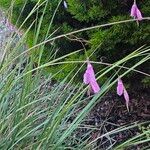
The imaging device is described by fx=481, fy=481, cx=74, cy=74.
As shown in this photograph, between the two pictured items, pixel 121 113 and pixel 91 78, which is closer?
pixel 91 78

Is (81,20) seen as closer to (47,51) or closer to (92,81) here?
(47,51)

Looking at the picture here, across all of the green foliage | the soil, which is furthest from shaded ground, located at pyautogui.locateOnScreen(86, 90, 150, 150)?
the green foliage

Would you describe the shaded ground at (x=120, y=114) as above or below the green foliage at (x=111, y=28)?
below

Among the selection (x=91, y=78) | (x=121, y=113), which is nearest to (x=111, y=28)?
(x=121, y=113)

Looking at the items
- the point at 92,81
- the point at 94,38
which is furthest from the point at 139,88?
the point at 92,81

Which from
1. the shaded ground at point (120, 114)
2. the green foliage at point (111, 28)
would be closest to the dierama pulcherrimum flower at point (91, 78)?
the green foliage at point (111, 28)

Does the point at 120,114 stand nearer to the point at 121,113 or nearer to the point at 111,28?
the point at 121,113

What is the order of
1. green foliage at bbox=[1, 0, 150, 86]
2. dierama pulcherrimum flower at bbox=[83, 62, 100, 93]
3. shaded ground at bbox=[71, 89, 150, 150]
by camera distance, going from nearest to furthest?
dierama pulcherrimum flower at bbox=[83, 62, 100, 93] < green foliage at bbox=[1, 0, 150, 86] < shaded ground at bbox=[71, 89, 150, 150]

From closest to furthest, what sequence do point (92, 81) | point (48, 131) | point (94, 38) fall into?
point (92, 81), point (48, 131), point (94, 38)

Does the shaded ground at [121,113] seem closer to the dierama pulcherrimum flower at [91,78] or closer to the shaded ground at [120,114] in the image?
the shaded ground at [120,114]

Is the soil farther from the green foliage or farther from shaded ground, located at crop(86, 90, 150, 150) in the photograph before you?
the green foliage

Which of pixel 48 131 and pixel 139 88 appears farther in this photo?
pixel 139 88
